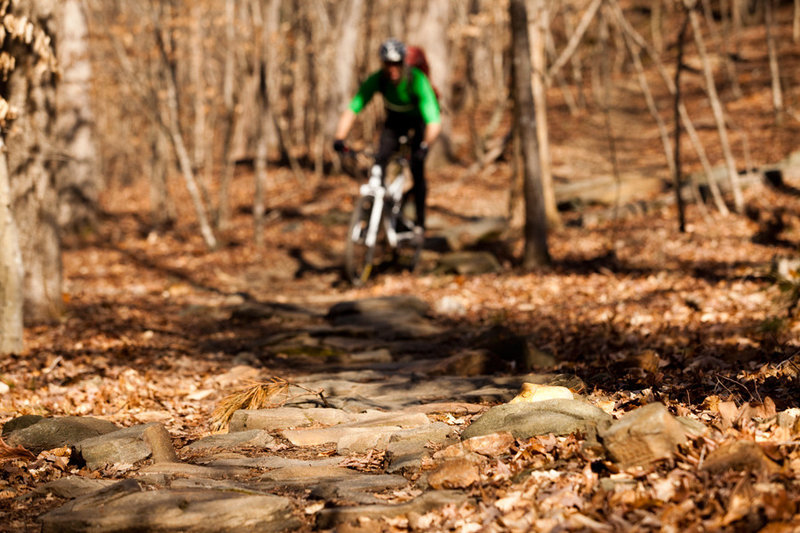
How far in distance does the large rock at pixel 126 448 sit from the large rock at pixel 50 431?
0.25 m

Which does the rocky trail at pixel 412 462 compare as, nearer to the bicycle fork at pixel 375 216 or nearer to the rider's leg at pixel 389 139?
the bicycle fork at pixel 375 216

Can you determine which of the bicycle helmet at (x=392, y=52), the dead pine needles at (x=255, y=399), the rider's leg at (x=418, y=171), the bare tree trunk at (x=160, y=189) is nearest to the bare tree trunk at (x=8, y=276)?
the dead pine needles at (x=255, y=399)

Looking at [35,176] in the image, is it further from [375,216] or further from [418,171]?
[418,171]

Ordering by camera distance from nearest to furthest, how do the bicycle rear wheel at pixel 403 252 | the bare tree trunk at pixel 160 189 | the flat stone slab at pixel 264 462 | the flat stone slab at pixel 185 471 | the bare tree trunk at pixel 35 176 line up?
1. the flat stone slab at pixel 185 471
2. the flat stone slab at pixel 264 462
3. the bare tree trunk at pixel 35 176
4. the bicycle rear wheel at pixel 403 252
5. the bare tree trunk at pixel 160 189

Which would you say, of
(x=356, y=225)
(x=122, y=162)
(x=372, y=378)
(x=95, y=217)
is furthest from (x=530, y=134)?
(x=122, y=162)

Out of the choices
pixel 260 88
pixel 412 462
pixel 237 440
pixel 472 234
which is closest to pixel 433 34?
pixel 260 88

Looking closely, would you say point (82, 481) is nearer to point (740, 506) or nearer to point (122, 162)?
point (740, 506)

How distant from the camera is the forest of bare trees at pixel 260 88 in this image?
7.23m

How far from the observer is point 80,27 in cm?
1442

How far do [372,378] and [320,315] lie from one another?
290 cm

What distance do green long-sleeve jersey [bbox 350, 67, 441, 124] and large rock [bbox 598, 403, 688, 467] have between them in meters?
6.10

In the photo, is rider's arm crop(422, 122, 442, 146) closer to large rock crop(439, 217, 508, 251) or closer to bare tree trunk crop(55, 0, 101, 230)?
large rock crop(439, 217, 508, 251)

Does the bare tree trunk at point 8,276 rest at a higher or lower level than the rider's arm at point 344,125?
lower

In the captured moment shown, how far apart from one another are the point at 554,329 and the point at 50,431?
420 centimetres
